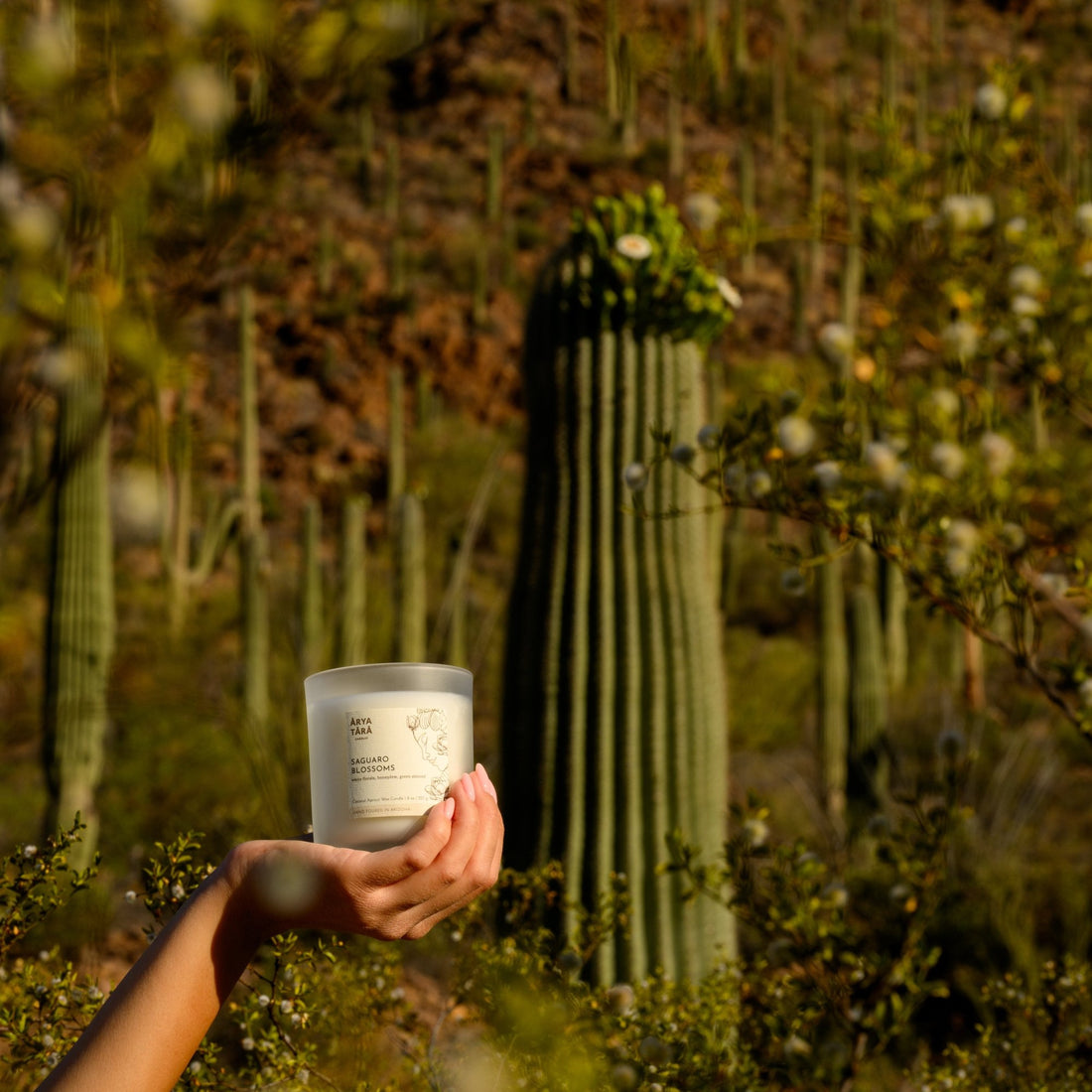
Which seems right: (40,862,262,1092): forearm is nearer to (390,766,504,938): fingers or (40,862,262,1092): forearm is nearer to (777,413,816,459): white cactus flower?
(390,766,504,938): fingers

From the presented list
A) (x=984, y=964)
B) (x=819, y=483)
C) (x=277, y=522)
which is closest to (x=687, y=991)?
(x=819, y=483)

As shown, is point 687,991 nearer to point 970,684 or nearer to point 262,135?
point 262,135

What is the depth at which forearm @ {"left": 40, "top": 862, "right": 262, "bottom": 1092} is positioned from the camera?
88 centimetres

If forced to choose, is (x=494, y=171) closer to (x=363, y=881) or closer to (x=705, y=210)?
(x=705, y=210)

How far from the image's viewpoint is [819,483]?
85.4 inches

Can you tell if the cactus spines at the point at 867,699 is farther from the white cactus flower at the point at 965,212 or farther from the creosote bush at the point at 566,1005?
the white cactus flower at the point at 965,212

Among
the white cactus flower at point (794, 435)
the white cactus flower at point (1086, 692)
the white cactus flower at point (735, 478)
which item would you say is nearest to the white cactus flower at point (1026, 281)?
the white cactus flower at point (794, 435)

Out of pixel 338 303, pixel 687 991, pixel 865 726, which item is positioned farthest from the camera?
pixel 338 303

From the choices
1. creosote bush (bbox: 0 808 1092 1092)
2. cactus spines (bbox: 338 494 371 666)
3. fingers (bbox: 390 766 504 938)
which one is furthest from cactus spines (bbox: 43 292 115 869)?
fingers (bbox: 390 766 504 938)

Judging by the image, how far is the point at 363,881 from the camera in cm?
92

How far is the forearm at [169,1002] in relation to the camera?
0.88m

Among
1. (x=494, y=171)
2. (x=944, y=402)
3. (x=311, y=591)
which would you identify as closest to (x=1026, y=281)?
(x=944, y=402)

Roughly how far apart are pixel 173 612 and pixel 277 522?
6.19 m

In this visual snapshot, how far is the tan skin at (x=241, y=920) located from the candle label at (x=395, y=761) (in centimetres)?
6
